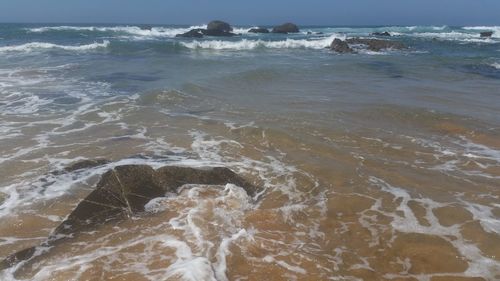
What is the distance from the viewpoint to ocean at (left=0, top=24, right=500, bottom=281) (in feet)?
15.3

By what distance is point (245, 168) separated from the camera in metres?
7.30

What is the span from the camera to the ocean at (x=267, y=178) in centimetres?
466

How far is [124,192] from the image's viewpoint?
5.59m

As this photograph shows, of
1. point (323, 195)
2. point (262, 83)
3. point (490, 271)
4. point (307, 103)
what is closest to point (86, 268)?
point (323, 195)

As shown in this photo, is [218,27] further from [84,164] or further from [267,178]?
[267,178]

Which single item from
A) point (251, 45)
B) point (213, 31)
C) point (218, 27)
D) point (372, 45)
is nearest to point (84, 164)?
point (372, 45)

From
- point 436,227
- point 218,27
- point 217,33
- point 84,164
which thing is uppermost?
point 218,27

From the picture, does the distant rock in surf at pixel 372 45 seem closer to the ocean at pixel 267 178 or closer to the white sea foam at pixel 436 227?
the ocean at pixel 267 178

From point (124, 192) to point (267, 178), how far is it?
2244 millimetres

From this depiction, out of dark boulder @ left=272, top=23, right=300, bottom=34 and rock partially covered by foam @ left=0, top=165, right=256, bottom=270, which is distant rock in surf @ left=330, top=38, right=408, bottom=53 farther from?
dark boulder @ left=272, top=23, right=300, bottom=34

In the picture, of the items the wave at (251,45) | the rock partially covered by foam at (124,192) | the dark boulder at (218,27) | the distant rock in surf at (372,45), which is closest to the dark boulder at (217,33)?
the dark boulder at (218,27)

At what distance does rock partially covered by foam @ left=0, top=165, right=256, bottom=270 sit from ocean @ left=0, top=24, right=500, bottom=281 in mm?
125

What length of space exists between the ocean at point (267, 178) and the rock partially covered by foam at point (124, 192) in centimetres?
12

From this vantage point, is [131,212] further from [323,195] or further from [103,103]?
[103,103]
